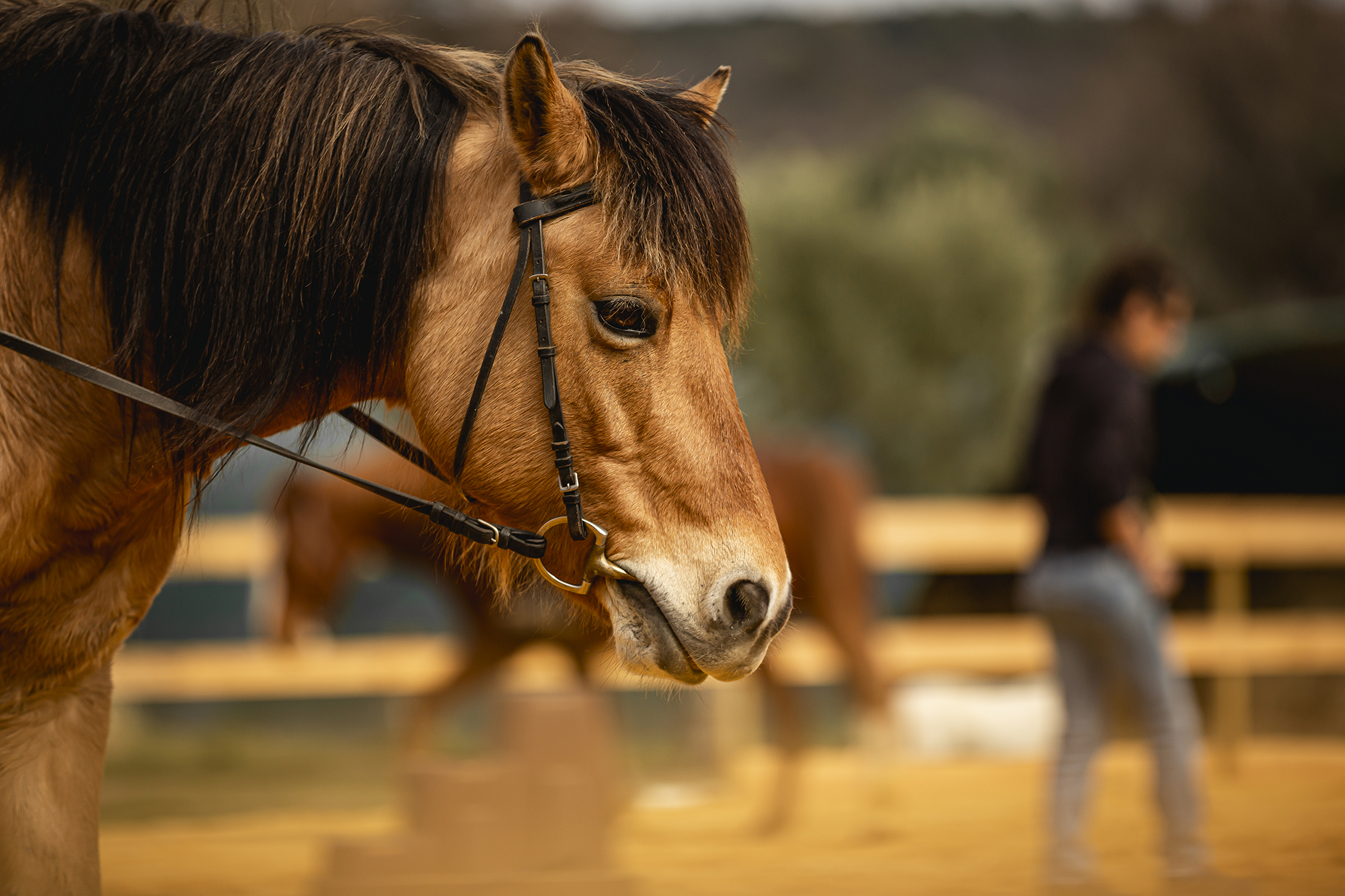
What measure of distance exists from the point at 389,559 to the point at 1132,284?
4670 mm

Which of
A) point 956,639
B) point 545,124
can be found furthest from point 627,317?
point 956,639

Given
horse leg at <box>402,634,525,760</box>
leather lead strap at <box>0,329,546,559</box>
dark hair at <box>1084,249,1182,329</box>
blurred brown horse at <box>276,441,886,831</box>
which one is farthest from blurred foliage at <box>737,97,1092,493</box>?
leather lead strap at <box>0,329,546,559</box>

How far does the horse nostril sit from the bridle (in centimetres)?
18

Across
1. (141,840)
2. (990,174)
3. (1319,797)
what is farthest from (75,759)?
(990,174)

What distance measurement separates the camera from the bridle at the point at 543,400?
192cm

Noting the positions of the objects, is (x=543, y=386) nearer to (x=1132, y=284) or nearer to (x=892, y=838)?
(x=1132, y=284)

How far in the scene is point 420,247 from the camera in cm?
202

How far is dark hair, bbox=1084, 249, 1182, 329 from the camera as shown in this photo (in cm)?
421

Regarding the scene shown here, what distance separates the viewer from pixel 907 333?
58.6ft

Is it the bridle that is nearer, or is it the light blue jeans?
the bridle

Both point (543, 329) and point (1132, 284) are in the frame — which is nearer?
point (543, 329)

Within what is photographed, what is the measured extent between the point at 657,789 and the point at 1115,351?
13.9ft

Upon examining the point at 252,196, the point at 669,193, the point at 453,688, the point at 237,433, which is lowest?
the point at 453,688

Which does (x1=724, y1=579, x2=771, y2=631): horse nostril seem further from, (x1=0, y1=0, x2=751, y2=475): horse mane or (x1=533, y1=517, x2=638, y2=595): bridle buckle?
(x1=0, y1=0, x2=751, y2=475): horse mane
